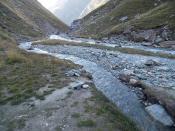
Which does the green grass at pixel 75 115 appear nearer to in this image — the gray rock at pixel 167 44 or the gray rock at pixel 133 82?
the gray rock at pixel 133 82

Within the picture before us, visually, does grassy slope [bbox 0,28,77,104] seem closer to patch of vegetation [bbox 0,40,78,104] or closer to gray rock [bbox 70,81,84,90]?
patch of vegetation [bbox 0,40,78,104]

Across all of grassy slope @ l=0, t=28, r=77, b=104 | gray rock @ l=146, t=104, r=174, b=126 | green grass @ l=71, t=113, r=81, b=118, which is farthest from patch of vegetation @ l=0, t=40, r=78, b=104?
gray rock @ l=146, t=104, r=174, b=126

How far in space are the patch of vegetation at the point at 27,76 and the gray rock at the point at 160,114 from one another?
36.4 ft

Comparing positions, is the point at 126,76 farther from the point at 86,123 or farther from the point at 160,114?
the point at 86,123

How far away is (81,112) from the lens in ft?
90.5

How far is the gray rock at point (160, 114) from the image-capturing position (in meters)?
25.2

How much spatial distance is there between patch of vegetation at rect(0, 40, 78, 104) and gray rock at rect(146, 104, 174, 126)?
11.1 metres

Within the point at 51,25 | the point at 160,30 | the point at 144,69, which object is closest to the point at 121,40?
the point at 160,30

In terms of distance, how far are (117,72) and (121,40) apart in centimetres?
4148

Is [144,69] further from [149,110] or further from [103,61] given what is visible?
[149,110]

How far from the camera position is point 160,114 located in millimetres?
26203

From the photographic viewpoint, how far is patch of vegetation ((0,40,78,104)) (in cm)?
3344

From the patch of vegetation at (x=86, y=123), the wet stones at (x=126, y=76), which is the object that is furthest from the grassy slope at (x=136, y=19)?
the patch of vegetation at (x=86, y=123)

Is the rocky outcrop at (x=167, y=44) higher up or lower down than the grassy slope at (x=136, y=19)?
lower down
